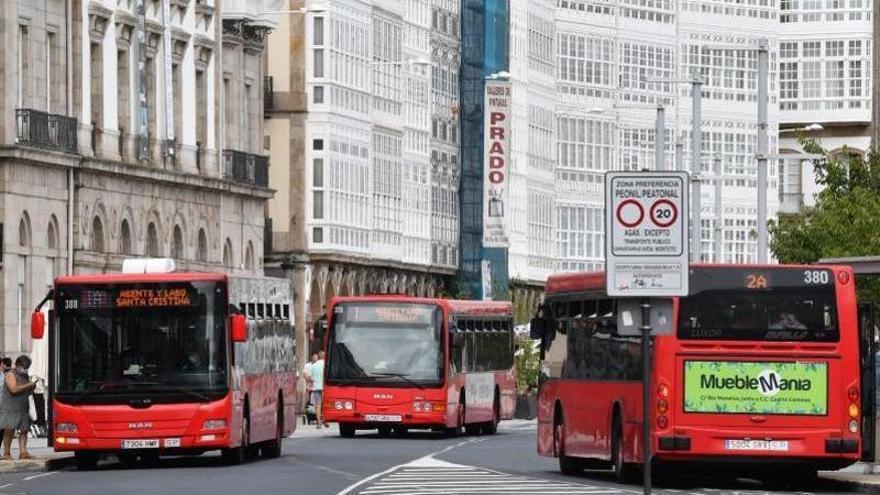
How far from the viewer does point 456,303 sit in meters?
69.8

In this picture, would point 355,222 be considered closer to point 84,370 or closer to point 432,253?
point 432,253

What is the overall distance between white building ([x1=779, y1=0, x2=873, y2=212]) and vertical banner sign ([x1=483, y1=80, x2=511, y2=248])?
1329 inches

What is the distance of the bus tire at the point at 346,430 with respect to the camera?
69.1 metres

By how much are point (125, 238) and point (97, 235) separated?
2.59 meters

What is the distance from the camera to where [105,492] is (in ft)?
136

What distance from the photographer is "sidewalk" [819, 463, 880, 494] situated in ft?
141

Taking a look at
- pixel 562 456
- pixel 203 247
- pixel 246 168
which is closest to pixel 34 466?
pixel 562 456

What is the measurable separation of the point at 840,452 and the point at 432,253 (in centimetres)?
7728

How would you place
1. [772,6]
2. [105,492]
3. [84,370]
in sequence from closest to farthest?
[105,492]
[84,370]
[772,6]

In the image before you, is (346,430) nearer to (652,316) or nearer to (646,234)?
(652,316)

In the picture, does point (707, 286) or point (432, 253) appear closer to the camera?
point (707, 286)

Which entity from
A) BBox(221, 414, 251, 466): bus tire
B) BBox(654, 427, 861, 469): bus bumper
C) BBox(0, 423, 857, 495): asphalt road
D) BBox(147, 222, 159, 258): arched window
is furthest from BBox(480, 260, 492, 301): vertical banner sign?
BBox(654, 427, 861, 469): bus bumper

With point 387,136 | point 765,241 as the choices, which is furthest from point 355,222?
point 765,241

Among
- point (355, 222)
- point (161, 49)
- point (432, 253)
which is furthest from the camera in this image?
point (432, 253)
